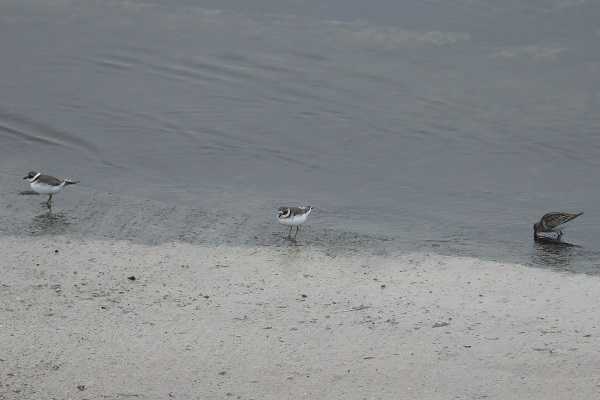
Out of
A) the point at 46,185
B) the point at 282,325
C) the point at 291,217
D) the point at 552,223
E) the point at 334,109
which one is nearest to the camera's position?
the point at 282,325

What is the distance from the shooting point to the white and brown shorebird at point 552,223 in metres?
11.7

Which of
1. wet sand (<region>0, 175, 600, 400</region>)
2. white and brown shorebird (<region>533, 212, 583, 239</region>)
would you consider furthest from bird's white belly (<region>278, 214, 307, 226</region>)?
white and brown shorebird (<region>533, 212, 583, 239</region>)

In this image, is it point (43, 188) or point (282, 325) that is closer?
point (282, 325)

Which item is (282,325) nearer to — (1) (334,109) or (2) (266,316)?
(2) (266,316)

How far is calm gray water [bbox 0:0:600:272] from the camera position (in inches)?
511

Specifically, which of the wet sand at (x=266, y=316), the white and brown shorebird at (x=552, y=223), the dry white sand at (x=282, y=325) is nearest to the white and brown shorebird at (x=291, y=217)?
the wet sand at (x=266, y=316)

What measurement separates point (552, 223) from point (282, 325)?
14.9 feet

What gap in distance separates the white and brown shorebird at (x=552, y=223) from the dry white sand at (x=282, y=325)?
1.45m

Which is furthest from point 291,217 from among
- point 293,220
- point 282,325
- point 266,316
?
point 282,325

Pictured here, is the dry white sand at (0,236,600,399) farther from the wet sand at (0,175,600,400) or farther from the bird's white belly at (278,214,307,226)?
the bird's white belly at (278,214,307,226)

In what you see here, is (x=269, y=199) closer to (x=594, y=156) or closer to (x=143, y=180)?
(x=143, y=180)

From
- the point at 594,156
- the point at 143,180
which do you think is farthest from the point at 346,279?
the point at 594,156

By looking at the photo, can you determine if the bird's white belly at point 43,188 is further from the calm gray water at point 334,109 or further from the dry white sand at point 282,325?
the dry white sand at point 282,325

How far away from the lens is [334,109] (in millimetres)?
16547
